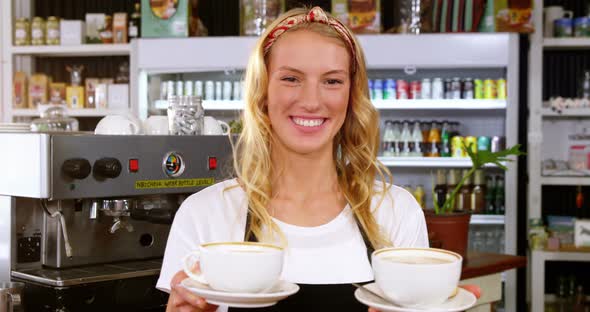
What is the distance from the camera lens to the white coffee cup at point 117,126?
2.48 m

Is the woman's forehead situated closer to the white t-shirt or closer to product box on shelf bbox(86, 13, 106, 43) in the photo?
the white t-shirt

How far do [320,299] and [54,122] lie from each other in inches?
115

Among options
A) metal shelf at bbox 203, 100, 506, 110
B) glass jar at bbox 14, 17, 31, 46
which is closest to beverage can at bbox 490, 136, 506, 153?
metal shelf at bbox 203, 100, 506, 110

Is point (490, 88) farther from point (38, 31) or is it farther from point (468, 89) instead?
point (38, 31)

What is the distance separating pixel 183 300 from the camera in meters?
1.25

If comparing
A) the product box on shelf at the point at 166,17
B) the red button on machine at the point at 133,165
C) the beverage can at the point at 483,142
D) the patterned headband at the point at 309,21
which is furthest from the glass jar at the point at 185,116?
the beverage can at the point at 483,142

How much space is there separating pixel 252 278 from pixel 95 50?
4.64 m

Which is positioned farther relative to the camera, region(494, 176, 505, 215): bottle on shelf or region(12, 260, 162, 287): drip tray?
region(494, 176, 505, 215): bottle on shelf

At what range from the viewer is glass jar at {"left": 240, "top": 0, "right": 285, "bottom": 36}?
16.5 feet

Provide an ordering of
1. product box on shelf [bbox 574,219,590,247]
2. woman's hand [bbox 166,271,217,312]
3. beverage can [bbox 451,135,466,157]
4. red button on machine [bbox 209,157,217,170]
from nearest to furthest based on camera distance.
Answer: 1. woman's hand [bbox 166,271,217,312]
2. red button on machine [bbox 209,157,217,170]
3. product box on shelf [bbox 574,219,590,247]
4. beverage can [bbox 451,135,466,157]

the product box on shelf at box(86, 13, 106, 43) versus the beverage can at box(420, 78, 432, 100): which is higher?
the product box on shelf at box(86, 13, 106, 43)

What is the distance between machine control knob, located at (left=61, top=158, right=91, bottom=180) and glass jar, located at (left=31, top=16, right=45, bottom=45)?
3.55 meters

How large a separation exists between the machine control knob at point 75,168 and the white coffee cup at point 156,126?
1.50 ft

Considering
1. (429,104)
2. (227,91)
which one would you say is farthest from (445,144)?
(227,91)
